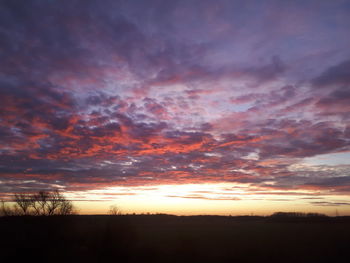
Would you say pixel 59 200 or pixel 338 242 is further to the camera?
pixel 59 200

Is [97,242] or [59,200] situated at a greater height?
[59,200]

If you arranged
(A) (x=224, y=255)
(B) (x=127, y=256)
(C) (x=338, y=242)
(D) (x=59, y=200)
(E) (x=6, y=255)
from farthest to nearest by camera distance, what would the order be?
(D) (x=59, y=200), (C) (x=338, y=242), (A) (x=224, y=255), (B) (x=127, y=256), (E) (x=6, y=255)

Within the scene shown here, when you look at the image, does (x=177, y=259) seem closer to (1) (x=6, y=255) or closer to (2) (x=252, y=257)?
(2) (x=252, y=257)

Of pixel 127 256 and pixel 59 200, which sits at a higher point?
pixel 59 200

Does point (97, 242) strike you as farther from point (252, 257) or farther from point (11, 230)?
point (252, 257)

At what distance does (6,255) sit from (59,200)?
1712 inches

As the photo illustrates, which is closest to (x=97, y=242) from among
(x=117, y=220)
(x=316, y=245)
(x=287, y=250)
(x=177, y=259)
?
(x=117, y=220)

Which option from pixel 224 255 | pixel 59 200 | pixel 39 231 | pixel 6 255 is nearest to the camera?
pixel 6 255

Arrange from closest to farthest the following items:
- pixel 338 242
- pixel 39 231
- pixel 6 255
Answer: pixel 6 255 < pixel 39 231 < pixel 338 242

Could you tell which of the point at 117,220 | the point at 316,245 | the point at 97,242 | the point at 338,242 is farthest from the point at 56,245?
the point at 338,242

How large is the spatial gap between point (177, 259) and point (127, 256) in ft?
21.3

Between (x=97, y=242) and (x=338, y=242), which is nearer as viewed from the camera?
(x=97, y=242)

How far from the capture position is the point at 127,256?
37.0 m

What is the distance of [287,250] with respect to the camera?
147ft
